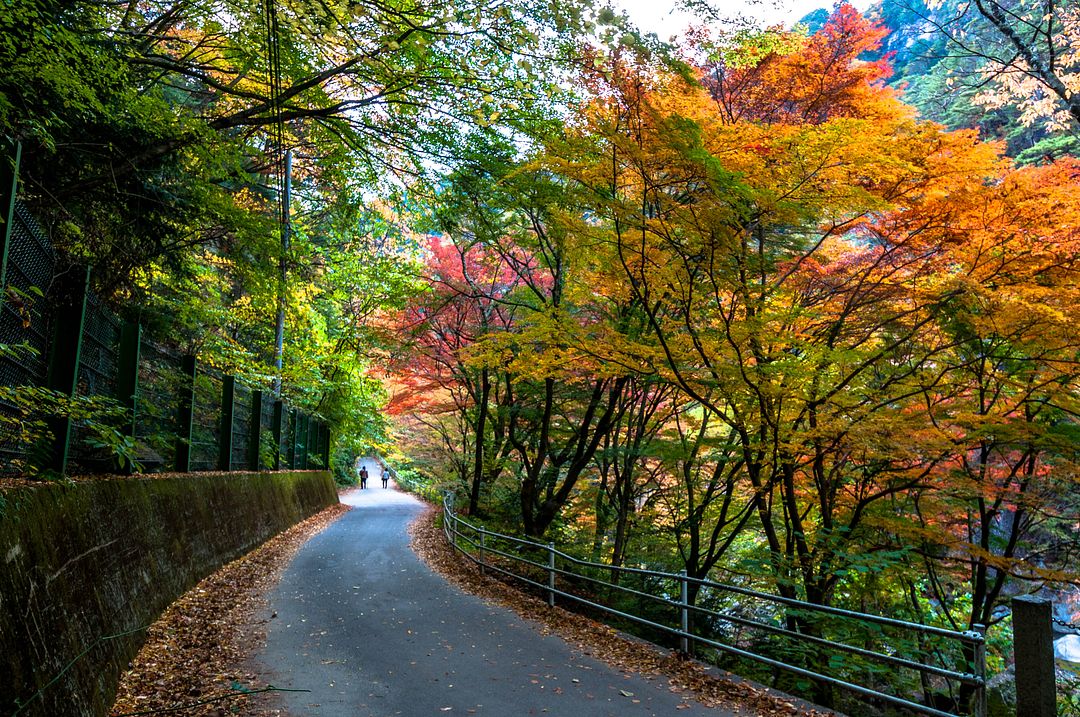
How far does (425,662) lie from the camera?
6.26 m

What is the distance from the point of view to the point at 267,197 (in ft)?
53.5

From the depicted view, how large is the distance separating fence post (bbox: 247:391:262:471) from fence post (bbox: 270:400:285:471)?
2278 millimetres

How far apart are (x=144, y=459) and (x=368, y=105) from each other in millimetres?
5044

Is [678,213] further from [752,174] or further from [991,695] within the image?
[991,695]

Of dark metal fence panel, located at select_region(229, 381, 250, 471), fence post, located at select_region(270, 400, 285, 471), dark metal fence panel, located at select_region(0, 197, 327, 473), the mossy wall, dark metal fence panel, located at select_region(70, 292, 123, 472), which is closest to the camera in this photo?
the mossy wall

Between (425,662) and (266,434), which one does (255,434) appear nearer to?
(266,434)

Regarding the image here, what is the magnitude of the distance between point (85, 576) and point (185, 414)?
500 cm

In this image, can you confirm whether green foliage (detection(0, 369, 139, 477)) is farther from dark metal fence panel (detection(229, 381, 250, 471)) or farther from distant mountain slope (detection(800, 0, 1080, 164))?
distant mountain slope (detection(800, 0, 1080, 164))

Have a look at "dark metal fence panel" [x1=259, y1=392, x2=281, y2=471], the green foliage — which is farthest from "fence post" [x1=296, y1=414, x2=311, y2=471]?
the green foliage

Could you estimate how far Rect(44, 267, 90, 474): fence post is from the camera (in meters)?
5.11

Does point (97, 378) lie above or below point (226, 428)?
above

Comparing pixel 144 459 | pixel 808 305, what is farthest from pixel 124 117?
pixel 808 305

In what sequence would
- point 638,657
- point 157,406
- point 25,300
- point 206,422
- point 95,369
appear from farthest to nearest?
point 206,422, point 157,406, point 638,657, point 95,369, point 25,300

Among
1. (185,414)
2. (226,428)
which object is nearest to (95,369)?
(185,414)
